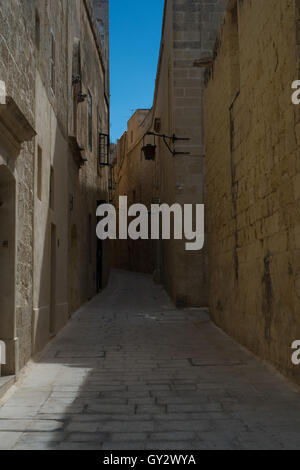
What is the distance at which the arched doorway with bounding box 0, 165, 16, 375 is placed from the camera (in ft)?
19.4

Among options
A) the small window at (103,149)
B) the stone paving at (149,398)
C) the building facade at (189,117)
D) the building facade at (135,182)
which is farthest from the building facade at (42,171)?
the building facade at (135,182)

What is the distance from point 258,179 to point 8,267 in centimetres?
342

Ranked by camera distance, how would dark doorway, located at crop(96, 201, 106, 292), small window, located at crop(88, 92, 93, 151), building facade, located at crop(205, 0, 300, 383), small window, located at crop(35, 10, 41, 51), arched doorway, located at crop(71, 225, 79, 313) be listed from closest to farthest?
1. building facade, located at crop(205, 0, 300, 383)
2. small window, located at crop(35, 10, 41, 51)
3. arched doorway, located at crop(71, 225, 79, 313)
4. small window, located at crop(88, 92, 93, 151)
5. dark doorway, located at crop(96, 201, 106, 292)

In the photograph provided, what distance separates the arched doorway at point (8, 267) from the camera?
5.93 m

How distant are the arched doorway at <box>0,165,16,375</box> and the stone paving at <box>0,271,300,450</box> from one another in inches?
18.4

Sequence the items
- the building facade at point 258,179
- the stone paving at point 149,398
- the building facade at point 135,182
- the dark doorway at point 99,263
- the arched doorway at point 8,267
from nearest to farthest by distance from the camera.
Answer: the stone paving at point 149,398 < the building facade at point 258,179 < the arched doorway at point 8,267 < the dark doorway at point 99,263 < the building facade at point 135,182

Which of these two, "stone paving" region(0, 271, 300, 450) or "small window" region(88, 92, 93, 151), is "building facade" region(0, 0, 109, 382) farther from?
"stone paving" region(0, 271, 300, 450)

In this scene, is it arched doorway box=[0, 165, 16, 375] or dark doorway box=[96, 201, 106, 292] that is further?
dark doorway box=[96, 201, 106, 292]

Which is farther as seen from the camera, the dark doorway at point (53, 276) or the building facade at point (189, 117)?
the building facade at point (189, 117)

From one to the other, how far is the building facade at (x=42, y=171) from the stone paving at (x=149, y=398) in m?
0.68

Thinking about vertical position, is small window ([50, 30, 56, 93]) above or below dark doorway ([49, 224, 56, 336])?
above

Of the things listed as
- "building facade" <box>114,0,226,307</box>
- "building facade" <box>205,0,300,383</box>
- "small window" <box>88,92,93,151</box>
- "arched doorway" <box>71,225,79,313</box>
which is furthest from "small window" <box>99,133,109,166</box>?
"building facade" <box>205,0,300,383</box>

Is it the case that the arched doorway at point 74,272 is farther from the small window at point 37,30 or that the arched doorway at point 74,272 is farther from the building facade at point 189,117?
the small window at point 37,30

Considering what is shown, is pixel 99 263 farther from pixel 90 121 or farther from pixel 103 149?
pixel 90 121
